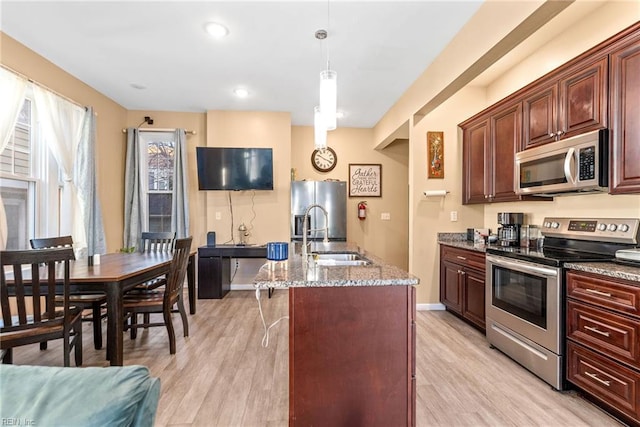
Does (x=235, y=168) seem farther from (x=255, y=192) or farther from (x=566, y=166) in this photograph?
(x=566, y=166)

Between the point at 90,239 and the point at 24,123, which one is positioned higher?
the point at 24,123

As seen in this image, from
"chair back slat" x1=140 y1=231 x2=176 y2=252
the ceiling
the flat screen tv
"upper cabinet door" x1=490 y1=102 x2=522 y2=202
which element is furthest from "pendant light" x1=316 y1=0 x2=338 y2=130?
"chair back slat" x1=140 y1=231 x2=176 y2=252

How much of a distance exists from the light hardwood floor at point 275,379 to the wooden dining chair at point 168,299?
0.23 metres

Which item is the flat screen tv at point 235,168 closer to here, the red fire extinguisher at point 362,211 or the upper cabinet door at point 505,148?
the red fire extinguisher at point 362,211

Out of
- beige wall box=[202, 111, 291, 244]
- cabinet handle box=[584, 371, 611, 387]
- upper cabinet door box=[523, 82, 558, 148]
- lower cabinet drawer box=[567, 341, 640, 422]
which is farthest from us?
beige wall box=[202, 111, 291, 244]

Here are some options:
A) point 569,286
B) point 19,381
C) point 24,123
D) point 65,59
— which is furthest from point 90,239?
point 569,286

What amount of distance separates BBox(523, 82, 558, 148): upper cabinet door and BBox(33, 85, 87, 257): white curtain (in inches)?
190

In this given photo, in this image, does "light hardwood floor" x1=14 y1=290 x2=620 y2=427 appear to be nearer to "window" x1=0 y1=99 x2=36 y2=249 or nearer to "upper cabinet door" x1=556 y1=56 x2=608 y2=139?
"window" x1=0 y1=99 x2=36 y2=249

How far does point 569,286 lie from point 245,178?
3825mm

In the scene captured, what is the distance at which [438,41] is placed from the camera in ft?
9.11

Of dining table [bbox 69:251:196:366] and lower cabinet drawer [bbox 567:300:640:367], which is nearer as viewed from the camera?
lower cabinet drawer [bbox 567:300:640:367]

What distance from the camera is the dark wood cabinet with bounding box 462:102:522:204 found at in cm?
300

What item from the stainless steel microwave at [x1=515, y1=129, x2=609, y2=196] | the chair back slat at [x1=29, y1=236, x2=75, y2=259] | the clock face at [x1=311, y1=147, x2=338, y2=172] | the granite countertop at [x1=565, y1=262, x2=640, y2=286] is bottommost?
the granite countertop at [x1=565, y1=262, x2=640, y2=286]

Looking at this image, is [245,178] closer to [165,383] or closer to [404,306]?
[165,383]
